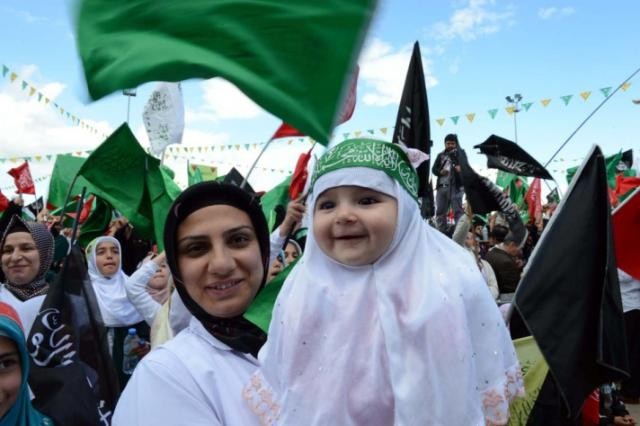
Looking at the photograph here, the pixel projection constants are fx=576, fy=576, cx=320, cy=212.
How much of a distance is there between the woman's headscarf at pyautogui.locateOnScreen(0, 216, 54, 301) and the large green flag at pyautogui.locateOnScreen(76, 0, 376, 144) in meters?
3.11

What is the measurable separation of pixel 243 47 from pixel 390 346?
0.94m

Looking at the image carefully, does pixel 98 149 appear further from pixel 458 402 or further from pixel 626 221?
pixel 626 221

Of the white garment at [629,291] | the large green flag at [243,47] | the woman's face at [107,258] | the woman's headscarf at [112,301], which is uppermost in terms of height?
the large green flag at [243,47]

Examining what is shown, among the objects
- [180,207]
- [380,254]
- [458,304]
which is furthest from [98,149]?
[458,304]

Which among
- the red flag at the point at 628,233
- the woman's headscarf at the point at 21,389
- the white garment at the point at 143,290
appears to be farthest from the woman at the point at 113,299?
the red flag at the point at 628,233

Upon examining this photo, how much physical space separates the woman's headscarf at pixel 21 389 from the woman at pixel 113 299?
308 centimetres

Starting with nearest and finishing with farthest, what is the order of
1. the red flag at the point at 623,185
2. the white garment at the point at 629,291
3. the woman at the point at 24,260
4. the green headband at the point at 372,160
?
the green headband at the point at 372,160 → the woman at the point at 24,260 → the white garment at the point at 629,291 → the red flag at the point at 623,185

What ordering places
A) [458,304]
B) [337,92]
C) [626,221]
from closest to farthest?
[337,92]
[458,304]
[626,221]

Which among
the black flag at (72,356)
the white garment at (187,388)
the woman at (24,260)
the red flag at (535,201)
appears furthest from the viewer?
the red flag at (535,201)

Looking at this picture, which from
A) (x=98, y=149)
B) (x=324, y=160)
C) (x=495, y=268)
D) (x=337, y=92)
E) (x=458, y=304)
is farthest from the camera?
(x=495, y=268)

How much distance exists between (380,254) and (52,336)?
160 centimetres

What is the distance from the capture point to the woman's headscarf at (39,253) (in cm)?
381

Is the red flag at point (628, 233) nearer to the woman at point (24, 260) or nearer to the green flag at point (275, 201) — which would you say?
the green flag at point (275, 201)

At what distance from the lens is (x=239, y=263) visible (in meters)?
1.81
